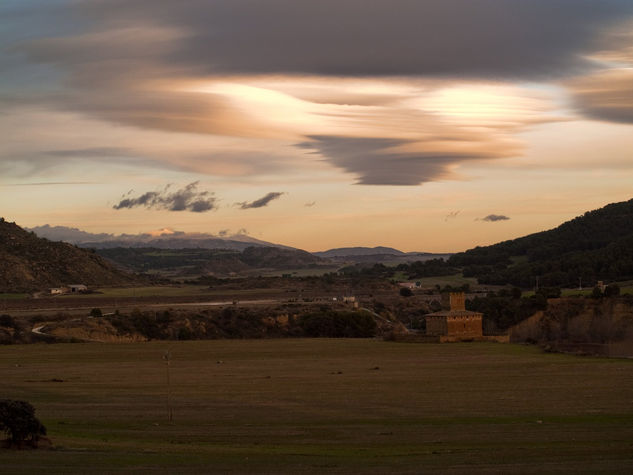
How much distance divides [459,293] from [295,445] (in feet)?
168

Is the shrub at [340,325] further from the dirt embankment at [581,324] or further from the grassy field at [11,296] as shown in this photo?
the grassy field at [11,296]

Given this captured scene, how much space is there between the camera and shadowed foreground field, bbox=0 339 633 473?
2266 cm

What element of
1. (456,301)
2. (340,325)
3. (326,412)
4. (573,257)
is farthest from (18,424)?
(573,257)

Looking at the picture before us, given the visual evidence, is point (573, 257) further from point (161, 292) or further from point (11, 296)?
point (11, 296)

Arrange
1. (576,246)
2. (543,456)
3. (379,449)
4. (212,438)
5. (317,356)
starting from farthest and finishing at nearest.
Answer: (576,246), (317,356), (212,438), (379,449), (543,456)

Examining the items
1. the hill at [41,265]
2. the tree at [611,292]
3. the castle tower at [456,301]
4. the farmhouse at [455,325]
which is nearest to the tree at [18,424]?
the farmhouse at [455,325]

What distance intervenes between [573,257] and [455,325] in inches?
3175

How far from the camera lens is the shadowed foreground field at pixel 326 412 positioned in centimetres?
2266

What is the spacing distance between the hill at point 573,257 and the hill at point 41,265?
6126cm

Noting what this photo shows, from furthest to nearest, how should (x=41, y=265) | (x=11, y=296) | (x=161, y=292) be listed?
(x=41, y=265)
(x=161, y=292)
(x=11, y=296)

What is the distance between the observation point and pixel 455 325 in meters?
70.9

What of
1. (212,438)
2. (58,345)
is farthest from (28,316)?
(212,438)

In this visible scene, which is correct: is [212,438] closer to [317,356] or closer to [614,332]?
[317,356]

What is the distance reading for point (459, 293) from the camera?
248 feet
